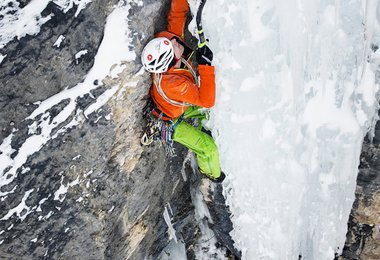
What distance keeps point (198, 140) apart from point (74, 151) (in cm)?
128

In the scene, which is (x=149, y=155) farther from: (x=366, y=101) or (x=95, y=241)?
(x=366, y=101)

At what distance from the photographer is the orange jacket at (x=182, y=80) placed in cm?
368

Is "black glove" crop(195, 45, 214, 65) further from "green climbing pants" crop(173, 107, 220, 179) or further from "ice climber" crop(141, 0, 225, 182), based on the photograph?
"green climbing pants" crop(173, 107, 220, 179)

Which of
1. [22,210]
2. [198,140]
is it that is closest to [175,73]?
[198,140]

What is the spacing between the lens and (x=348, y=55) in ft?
12.0

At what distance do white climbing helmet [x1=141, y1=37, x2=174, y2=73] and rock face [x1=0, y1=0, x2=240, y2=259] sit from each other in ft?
0.45

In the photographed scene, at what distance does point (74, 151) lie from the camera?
3742 millimetres

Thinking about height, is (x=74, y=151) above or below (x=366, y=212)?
above

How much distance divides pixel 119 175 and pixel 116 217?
1.66 feet

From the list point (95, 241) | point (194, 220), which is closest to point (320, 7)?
point (95, 241)

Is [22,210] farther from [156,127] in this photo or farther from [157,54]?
[157,54]

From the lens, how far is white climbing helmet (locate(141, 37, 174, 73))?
3.53 metres

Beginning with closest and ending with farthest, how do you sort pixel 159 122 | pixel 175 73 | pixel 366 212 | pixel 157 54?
pixel 157 54 < pixel 175 73 < pixel 159 122 < pixel 366 212

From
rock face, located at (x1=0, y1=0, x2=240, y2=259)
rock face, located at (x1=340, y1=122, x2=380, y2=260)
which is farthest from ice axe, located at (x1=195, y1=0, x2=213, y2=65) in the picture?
rock face, located at (x1=340, y1=122, x2=380, y2=260)
